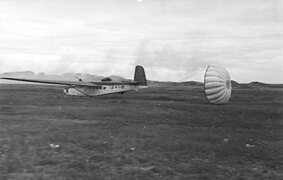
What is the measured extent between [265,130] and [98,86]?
868 inches

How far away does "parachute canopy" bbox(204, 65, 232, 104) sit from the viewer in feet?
64.0

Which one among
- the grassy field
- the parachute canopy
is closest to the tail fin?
the parachute canopy

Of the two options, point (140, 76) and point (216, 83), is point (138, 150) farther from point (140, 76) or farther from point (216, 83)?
point (140, 76)

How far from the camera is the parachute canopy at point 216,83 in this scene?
64.0 ft

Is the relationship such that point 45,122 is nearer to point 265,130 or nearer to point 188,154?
point 188,154

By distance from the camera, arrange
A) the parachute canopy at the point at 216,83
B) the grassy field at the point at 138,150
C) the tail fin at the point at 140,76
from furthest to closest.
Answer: the tail fin at the point at 140,76
the parachute canopy at the point at 216,83
the grassy field at the point at 138,150

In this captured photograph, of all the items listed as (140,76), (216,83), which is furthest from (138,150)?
(140,76)

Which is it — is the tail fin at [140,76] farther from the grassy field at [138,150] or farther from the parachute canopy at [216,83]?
the grassy field at [138,150]

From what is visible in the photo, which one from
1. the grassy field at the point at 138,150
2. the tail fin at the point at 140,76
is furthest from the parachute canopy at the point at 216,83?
the tail fin at the point at 140,76

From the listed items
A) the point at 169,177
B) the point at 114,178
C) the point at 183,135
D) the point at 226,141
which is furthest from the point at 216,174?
the point at 183,135

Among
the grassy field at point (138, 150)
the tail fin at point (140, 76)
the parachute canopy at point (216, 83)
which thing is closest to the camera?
the grassy field at point (138, 150)

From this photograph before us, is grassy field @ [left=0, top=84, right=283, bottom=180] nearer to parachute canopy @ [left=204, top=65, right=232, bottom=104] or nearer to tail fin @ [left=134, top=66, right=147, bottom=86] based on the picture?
parachute canopy @ [left=204, top=65, right=232, bottom=104]

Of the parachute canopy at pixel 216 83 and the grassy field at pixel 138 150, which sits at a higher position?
the parachute canopy at pixel 216 83

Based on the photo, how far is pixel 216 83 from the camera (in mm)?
19453
